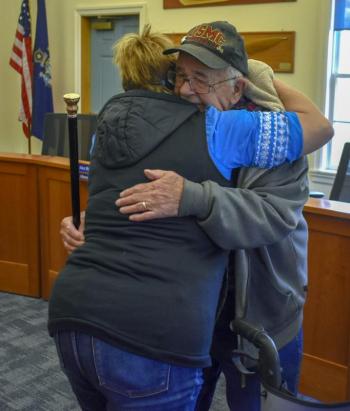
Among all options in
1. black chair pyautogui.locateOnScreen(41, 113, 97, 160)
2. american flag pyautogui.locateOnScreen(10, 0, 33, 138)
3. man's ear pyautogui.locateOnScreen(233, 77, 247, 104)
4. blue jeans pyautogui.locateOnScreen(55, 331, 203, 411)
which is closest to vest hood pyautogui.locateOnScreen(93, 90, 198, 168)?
man's ear pyautogui.locateOnScreen(233, 77, 247, 104)

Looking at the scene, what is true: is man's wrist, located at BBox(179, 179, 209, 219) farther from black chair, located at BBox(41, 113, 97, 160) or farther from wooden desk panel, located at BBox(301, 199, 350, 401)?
black chair, located at BBox(41, 113, 97, 160)

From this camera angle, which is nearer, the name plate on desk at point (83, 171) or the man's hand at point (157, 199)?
the man's hand at point (157, 199)

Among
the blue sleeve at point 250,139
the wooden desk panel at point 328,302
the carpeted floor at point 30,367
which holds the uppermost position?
the blue sleeve at point 250,139

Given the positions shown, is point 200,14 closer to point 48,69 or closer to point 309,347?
point 48,69

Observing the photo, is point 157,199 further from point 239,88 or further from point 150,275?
point 239,88

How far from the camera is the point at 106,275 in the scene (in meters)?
0.99

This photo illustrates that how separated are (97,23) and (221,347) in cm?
529

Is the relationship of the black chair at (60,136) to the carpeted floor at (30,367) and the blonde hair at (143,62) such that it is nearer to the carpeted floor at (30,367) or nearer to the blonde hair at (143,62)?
the carpeted floor at (30,367)

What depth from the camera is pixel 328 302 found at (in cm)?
243

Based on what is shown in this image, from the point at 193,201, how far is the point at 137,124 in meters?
0.16

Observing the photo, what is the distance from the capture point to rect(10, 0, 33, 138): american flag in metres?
5.92

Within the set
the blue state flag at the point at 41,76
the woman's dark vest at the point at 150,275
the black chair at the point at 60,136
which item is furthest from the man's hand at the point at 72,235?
the blue state flag at the point at 41,76

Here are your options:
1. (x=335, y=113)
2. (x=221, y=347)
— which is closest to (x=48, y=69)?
(x=335, y=113)

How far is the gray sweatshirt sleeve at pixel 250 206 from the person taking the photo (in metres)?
1.01
